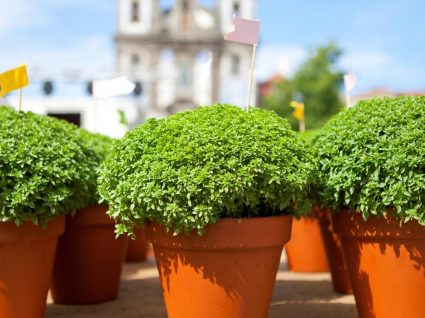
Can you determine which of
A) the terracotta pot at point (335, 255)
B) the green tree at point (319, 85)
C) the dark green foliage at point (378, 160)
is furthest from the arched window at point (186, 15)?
the dark green foliage at point (378, 160)

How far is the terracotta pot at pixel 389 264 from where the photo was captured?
2945 millimetres

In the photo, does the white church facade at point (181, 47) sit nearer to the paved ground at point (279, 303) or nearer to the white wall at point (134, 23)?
the white wall at point (134, 23)

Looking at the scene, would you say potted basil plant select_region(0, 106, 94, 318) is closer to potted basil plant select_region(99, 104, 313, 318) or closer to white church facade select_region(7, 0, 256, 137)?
potted basil plant select_region(99, 104, 313, 318)

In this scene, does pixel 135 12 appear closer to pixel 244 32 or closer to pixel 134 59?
pixel 134 59

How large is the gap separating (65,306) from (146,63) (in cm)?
3388

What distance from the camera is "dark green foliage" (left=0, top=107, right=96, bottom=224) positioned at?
118 inches

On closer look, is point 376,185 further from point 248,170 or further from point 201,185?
point 201,185

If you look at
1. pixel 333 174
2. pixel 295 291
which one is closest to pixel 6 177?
pixel 333 174

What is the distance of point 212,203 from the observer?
2.71m

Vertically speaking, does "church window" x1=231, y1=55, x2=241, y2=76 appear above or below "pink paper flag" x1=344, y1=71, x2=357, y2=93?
above

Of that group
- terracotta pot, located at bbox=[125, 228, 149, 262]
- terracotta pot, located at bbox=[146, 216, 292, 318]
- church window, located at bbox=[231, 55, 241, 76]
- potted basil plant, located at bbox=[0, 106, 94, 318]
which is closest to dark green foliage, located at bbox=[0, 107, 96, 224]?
potted basil plant, located at bbox=[0, 106, 94, 318]

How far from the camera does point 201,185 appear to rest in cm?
271

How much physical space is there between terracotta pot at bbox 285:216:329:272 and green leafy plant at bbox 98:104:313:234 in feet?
6.95

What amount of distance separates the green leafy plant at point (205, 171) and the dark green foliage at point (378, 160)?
0.64 ft
